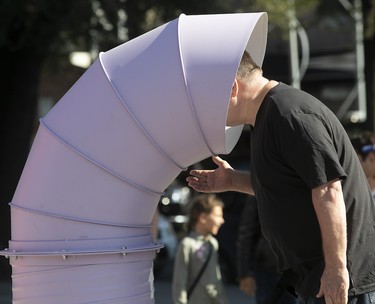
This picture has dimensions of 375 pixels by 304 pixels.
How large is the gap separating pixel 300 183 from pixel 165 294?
970cm

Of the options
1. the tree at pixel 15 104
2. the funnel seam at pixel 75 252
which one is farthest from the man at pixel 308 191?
the tree at pixel 15 104

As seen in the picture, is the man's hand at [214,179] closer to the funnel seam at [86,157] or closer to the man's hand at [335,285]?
the funnel seam at [86,157]

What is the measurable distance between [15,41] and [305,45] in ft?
29.2

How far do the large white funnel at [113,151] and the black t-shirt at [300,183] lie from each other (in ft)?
0.71

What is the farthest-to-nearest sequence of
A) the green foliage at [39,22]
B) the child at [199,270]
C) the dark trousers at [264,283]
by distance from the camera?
the green foliage at [39,22] → the dark trousers at [264,283] → the child at [199,270]

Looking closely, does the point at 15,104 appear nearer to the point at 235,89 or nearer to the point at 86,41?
the point at 86,41

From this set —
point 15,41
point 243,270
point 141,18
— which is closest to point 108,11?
point 141,18

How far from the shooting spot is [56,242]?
3947mm

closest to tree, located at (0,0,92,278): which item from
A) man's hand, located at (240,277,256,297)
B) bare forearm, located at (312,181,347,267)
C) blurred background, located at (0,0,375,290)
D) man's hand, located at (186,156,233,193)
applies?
blurred background, located at (0,0,375,290)

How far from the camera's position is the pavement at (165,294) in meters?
12.4

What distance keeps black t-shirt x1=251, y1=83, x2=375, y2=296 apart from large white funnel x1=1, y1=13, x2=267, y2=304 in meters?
0.22

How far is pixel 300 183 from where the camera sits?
3.82m

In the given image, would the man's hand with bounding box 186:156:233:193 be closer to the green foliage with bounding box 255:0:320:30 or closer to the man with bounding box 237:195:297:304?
the man with bounding box 237:195:297:304

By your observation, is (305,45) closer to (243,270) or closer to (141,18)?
(141,18)
